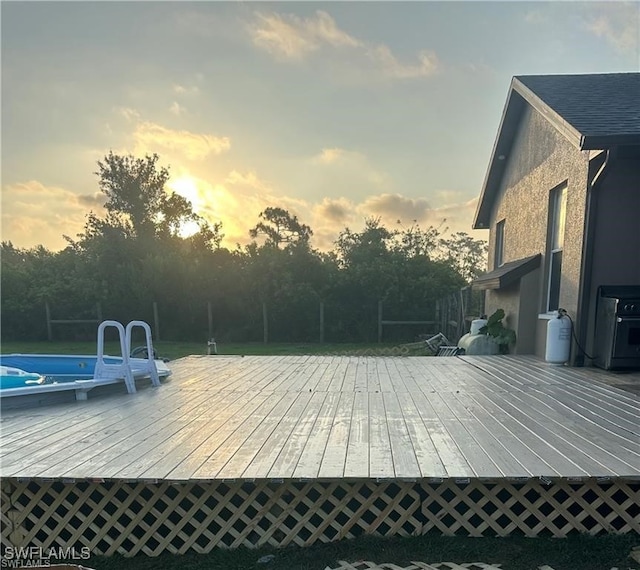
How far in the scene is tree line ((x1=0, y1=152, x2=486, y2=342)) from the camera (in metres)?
12.2

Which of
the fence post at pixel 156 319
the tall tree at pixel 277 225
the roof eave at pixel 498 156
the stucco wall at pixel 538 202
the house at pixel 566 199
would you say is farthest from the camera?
the tall tree at pixel 277 225

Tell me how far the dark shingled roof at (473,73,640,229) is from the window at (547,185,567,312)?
3.62 feet

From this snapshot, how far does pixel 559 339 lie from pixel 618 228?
5.15 feet

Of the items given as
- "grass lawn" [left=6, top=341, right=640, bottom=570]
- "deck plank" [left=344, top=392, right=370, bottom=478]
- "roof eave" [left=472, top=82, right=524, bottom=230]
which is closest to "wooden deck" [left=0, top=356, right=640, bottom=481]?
"deck plank" [left=344, top=392, right=370, bottom=478]

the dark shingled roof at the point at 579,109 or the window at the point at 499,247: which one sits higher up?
the dark shingled roof at the point at 579,109

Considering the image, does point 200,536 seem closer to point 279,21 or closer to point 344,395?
point 344,395

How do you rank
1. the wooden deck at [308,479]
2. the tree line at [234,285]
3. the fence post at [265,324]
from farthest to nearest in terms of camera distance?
1. the tree line at [234,285]
2. the fence post at [265,324]
3. the wooden deck at [308,479]

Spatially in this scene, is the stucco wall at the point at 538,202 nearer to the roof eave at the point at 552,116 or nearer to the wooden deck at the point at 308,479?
the roof eave at the point at 552,116

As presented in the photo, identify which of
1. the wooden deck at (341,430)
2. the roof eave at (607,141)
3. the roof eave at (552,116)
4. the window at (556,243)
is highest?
Answer: the roof eave at (552,116)

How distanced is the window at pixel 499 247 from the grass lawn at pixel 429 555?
7.40 metres

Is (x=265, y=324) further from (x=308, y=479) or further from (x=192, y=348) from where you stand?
(x=308, y=479)

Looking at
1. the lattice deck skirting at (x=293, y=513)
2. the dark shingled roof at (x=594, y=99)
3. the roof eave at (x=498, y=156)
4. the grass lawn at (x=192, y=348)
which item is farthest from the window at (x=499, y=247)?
the lattice deck skirting at (x=293, y=513)

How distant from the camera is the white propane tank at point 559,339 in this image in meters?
5.15

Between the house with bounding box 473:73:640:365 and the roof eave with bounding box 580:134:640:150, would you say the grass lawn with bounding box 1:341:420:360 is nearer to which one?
the house with bounding box 473:73:640:365
